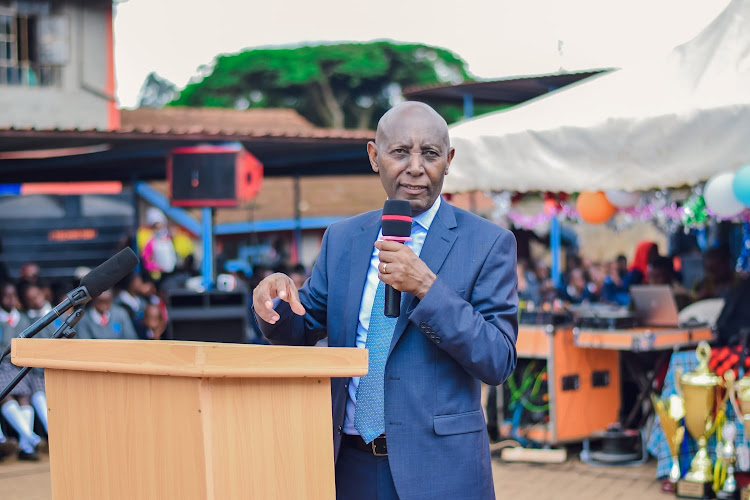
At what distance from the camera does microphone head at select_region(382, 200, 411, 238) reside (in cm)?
223

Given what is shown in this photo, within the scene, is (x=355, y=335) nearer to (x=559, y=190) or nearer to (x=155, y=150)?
(x=559, y=190)

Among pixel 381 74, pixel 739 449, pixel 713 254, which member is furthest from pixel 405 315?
pixel 381 74

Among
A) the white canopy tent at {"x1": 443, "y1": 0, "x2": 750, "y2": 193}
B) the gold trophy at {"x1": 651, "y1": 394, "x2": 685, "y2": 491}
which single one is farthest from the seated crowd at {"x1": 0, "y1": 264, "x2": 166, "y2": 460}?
the gold trophy at {"x1": 651, "y1": 394, "x2": 685, "y2": 491}

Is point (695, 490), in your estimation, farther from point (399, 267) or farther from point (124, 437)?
point (124, 437)

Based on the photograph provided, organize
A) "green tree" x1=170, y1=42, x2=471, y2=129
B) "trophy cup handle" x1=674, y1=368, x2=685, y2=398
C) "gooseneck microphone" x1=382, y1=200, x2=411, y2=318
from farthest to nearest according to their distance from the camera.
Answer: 1. "green tree" x1=170, y1=42, x2=471, y2=129
2. "trophy cup handle" x1=674, y1=368, x2=685, y2=398
3. "gooseneck microphone" x1=382, y1=200, x2=411, y2=318

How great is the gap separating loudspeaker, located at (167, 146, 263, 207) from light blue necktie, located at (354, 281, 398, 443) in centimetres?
808

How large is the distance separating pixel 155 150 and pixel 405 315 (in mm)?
9513

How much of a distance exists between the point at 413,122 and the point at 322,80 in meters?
36.6

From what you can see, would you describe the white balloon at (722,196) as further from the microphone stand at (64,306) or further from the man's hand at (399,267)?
the microphone stand at (64,306)

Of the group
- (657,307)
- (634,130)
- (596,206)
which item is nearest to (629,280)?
(596,206)

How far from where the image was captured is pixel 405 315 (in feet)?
7.45

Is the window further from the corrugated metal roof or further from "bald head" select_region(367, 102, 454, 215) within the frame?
"bald head" select_region(367, 102, 454, 215)

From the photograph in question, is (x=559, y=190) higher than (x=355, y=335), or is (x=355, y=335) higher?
(x=559, y=190)

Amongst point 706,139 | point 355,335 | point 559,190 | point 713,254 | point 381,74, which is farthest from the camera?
point 381,74
